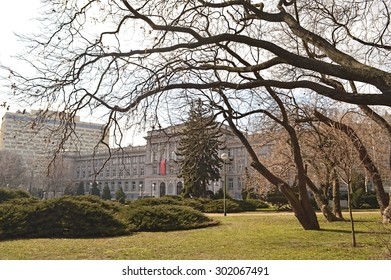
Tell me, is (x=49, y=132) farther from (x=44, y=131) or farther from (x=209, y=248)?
(x=209, y=248)

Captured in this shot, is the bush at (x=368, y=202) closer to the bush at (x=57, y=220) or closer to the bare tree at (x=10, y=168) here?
the bush at (x=57, y=220)

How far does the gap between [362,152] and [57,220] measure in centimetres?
1120

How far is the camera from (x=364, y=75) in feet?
22.6

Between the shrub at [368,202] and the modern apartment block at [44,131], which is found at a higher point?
the modern apartment block at [44,131]

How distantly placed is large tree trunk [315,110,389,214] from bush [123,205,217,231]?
638 cm

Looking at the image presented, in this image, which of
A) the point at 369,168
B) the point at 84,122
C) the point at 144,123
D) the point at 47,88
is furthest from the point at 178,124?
the point at 369,168

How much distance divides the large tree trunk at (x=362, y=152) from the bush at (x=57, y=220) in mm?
8024

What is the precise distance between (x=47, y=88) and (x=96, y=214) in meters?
6.30

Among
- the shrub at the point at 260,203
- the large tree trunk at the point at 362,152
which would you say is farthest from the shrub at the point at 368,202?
the large tree trunk at the point at 362,152

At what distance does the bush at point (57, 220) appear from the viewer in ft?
40.3

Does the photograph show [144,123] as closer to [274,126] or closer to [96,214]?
[96,214]

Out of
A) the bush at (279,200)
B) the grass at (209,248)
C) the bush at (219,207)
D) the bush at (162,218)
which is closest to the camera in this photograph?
the grass at (209,248)

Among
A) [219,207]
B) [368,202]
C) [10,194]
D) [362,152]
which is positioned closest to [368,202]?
[368,202]

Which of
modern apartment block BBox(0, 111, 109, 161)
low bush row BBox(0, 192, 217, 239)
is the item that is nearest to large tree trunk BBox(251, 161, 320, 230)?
low bush row BBox(0, 192, 217, 239)
